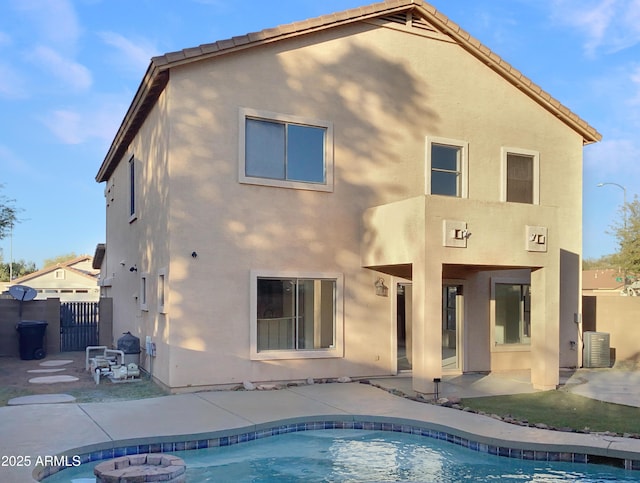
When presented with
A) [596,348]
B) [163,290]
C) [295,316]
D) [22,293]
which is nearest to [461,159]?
[295,316]

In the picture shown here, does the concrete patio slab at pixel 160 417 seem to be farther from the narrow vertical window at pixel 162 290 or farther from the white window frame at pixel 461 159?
the white window frame at pixel 461 159

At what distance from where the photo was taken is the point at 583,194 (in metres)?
16.5

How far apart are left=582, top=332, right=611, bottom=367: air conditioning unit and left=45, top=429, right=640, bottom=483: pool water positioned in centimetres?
936

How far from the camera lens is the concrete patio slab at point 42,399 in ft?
33.5

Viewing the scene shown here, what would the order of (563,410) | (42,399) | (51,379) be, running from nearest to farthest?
(563,410)
(42,399)
(51,379)

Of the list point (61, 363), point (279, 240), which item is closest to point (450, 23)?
point (279, 240)

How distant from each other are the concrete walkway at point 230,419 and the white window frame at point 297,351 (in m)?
0.78

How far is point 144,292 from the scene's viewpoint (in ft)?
48.5

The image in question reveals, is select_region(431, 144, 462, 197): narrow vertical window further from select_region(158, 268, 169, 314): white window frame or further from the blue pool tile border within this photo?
the blue pool tile border

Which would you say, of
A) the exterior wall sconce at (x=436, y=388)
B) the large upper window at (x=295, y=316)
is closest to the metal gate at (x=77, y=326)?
the large upper window at (x=295, y=316)

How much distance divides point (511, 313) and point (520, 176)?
12.3 feet

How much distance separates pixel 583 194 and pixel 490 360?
5697mm

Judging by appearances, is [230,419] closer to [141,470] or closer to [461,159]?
[141,470]

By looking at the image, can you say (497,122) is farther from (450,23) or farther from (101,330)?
(101,330)
